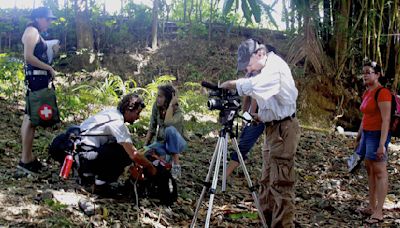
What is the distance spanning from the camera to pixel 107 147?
3.55 meters

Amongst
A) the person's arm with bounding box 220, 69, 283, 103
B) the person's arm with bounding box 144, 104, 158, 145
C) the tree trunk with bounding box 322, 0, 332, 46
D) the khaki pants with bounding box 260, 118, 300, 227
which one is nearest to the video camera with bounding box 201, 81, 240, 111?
the person's arm with bounding box 220, 69, 283, 103

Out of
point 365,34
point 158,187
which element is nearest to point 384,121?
point 158,187

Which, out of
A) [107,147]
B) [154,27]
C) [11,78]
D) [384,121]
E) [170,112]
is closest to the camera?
[107,147]

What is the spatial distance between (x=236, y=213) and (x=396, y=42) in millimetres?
6854

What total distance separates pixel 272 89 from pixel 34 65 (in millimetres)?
2379

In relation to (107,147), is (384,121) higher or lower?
higher

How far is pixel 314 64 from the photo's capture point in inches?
368

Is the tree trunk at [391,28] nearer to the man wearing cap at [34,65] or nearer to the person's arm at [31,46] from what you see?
the man wearing cap at [34,65]

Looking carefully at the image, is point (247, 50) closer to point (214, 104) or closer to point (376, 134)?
point (214, 104)

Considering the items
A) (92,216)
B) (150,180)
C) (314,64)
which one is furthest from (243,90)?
(314,64)

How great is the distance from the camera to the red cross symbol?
4.05m

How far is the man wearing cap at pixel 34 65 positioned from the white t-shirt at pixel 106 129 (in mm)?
819

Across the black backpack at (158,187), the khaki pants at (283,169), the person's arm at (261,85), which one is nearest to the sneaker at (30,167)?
the black backpack at (158,187)

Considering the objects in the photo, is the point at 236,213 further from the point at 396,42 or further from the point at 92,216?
the point at 396,42
